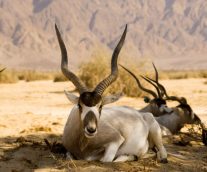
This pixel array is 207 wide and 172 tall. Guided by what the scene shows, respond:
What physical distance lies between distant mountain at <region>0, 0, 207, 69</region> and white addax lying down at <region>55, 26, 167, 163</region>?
90.5 metres

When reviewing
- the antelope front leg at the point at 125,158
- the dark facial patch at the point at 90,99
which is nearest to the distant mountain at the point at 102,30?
the antelope front leg at the point at 125,158

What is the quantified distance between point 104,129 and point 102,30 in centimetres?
11902

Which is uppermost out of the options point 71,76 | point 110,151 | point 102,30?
point 71,76

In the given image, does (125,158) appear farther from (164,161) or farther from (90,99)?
(90,99)

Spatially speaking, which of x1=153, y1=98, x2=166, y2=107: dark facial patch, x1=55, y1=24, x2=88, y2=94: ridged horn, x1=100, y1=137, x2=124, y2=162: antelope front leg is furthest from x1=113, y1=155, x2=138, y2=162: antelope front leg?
x1=153, y1=98, x2=166, y2=107: dark facial patch

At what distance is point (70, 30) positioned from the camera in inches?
4604

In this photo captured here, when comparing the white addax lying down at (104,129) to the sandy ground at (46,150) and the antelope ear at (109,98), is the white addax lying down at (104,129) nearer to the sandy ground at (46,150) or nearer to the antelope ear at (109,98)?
the antelope ear at (109,98)

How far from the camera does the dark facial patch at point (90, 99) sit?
595 centimetres

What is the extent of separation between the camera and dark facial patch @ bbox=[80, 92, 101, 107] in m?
5.95

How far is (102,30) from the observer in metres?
125

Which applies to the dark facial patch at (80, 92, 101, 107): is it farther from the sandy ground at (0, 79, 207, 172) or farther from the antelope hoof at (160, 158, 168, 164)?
the antelope hoof at (160, 158, 168, 164)

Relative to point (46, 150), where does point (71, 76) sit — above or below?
above

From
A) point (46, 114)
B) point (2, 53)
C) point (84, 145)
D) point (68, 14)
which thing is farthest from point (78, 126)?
point (68, 14)

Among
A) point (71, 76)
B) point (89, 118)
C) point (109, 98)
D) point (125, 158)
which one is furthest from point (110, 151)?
point (71, 76)
